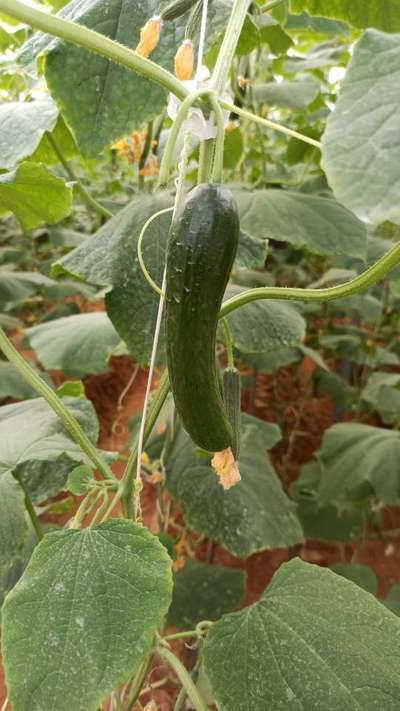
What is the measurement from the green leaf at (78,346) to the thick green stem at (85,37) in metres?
0.82

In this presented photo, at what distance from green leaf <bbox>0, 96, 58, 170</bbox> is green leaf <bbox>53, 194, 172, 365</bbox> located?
7.2 inches

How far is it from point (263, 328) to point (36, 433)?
1.39 ft

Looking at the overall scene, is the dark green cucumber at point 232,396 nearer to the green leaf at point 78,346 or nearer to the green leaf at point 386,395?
the green leaf at point 78,346

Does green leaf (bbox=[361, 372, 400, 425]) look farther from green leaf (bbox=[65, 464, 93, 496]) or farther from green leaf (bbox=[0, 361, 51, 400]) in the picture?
green leaf (bbox=[65, 464, 93, 496])

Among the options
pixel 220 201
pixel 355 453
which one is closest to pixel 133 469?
pixel 220 201

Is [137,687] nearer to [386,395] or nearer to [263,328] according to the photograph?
[263,328]

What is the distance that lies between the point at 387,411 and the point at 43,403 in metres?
1.45

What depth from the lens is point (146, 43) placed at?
63 cm


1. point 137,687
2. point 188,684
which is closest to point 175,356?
point 188,684

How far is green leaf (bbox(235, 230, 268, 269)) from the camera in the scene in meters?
1.10

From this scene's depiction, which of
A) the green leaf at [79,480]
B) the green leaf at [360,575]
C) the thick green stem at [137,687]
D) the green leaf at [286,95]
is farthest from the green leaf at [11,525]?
the green leaf at [286,95]

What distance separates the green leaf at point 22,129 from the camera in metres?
0.88

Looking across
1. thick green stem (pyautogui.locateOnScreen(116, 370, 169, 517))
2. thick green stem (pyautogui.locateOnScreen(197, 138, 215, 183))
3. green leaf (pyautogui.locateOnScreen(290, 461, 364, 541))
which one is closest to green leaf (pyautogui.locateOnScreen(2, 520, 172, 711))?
thick green stem (pyautogui.locateOnScreen(116, 370, 169, 517))

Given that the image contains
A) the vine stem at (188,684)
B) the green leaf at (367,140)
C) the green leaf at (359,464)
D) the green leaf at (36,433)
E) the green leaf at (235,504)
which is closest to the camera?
the green leaf at (367,140)
